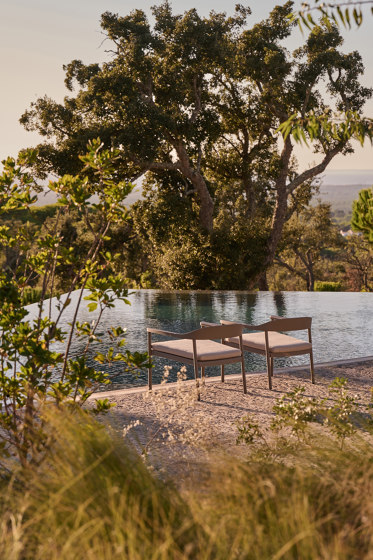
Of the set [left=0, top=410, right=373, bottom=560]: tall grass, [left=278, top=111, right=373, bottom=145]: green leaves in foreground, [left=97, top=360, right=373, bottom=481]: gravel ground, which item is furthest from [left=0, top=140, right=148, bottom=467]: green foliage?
[left=278, top=111, right=373, bottom=145]: green leaves in foreground

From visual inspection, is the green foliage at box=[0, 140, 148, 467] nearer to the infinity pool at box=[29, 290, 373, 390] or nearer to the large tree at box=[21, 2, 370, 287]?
the infinity pool at box=[29, 290, 373, 390]

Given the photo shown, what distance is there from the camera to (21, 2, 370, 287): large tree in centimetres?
1828

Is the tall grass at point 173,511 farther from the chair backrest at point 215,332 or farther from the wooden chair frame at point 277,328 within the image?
the wooden chair frame at point 277,328

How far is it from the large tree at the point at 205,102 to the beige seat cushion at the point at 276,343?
482 inches

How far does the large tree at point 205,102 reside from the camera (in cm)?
1828

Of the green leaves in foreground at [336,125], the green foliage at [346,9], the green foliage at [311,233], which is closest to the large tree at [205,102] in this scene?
the green foliage at [311,233]

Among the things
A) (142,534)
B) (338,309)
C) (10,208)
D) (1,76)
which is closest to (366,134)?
(10,208)

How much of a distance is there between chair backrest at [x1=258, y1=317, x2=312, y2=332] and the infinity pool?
1440 millimetres

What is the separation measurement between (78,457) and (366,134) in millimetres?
2622

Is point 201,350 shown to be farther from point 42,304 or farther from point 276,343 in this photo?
point 42,304

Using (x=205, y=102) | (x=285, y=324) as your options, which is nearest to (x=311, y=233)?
(x=205, y=102)

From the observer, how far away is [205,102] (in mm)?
21234

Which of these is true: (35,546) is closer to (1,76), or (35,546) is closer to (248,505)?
(248,505)

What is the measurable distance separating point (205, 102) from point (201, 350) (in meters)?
17.0
